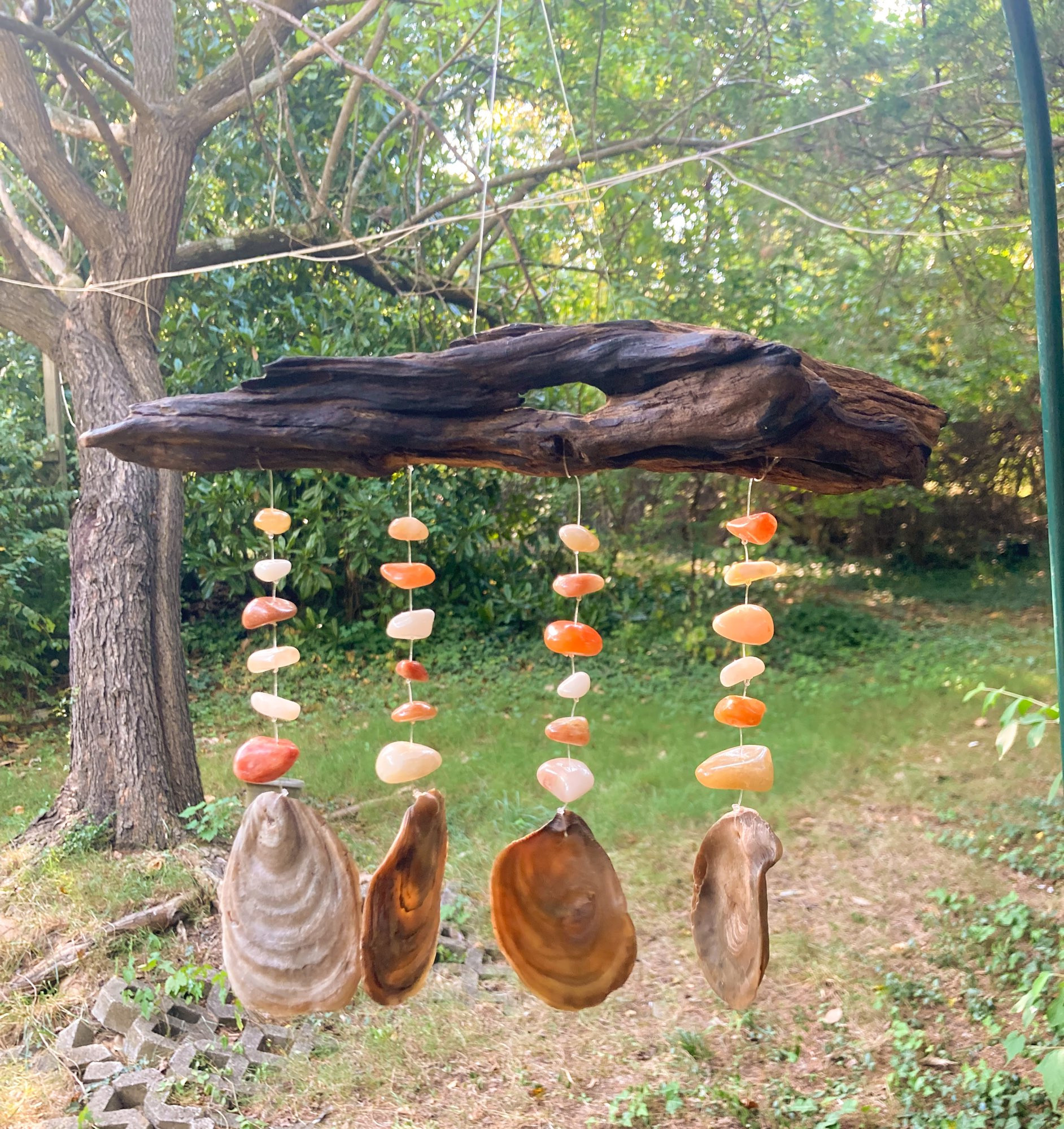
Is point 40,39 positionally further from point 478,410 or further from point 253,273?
point 478,410

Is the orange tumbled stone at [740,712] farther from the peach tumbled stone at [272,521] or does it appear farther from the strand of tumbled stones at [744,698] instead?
the peach tumbled stone at [272,521]

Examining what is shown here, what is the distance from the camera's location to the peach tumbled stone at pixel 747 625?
0.99 metres

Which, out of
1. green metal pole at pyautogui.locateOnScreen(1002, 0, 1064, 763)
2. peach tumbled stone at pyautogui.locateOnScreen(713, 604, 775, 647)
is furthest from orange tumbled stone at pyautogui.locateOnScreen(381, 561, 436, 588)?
green metal pole at pyautogui.locateOnScreen(1002, 0, 1064, 763)

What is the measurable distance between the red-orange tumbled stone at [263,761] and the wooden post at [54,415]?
9.75 ft

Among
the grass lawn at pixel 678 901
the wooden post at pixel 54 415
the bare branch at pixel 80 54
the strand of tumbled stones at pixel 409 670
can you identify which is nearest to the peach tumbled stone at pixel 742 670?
the strand of tumbled stones at pixel 409 670

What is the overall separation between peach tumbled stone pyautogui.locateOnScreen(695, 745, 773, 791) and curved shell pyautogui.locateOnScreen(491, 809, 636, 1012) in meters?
0.16

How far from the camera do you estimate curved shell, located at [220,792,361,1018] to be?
3.24 ft

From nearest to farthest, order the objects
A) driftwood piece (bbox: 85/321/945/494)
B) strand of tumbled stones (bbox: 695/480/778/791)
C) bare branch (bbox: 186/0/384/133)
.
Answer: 1. driftwood piece (bbox: 85/321/945/494)
2. strand of tumbled stones (bbox: 695/480/778/791)
3. bare branch (bbox: 186/0/384/133)

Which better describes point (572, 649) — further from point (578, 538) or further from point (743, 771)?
point (743, 771)

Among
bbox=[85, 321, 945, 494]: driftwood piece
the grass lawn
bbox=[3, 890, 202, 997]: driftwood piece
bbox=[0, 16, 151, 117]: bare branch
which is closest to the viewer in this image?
bbox=[85, 321, 945, 494]: driftwood piece

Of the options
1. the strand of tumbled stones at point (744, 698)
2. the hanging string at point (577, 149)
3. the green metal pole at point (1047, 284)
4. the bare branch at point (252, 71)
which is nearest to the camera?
the green metal pole at point (1047, 284)

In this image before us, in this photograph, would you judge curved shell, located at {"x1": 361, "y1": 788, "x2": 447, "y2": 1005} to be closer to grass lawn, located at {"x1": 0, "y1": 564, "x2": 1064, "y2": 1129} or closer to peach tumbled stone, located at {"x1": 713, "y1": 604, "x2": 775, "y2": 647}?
peach tumbled stone, located at {"x1": 713, "y1": 604, "x2": 775, "y2": 647}

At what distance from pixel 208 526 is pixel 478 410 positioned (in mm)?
3458

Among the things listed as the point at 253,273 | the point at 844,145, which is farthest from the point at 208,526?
the point at 844,145
